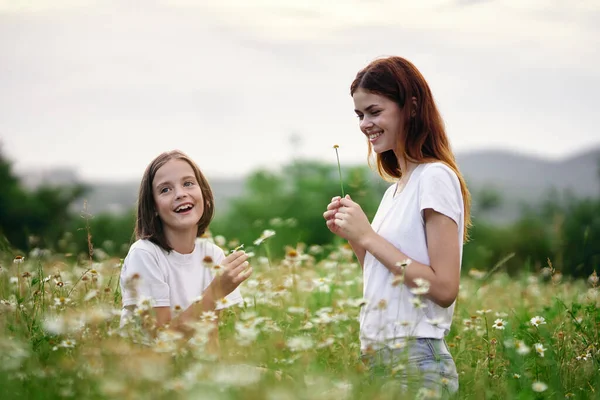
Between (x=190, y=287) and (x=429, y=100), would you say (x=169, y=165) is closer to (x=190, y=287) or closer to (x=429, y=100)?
(x=190, y=287)

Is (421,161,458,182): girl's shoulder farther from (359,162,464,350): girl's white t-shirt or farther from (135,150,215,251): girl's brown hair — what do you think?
(135,150,215,251): girl's brown hair

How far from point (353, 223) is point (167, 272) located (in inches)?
43.2

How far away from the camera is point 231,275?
320 centimetres

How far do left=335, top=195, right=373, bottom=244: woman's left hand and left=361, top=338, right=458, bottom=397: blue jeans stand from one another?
1.85 feet

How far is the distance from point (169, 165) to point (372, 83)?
1.25m

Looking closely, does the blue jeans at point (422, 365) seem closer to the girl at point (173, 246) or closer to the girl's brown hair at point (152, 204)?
the girl at point (173, 246)

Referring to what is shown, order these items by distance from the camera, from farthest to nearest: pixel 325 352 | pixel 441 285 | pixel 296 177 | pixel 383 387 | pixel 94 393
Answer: pixel 296 177
pixel 325 352
pixel 441 285
pixel 383 387
pixel 94 393

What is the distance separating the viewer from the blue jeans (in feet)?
8.82

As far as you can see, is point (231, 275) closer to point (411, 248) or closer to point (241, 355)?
point (241, 355)

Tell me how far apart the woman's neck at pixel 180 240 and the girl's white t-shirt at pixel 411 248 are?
3.55 feet

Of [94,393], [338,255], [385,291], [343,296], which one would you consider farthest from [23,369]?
[338,255]

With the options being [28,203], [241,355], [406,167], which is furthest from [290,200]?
[241,355]

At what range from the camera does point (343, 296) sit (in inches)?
212

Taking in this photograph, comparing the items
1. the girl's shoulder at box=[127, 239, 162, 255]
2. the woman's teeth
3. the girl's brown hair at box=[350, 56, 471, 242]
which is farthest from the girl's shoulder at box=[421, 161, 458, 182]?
the girl's shoulder at box=[127, 239, 162, 255]
